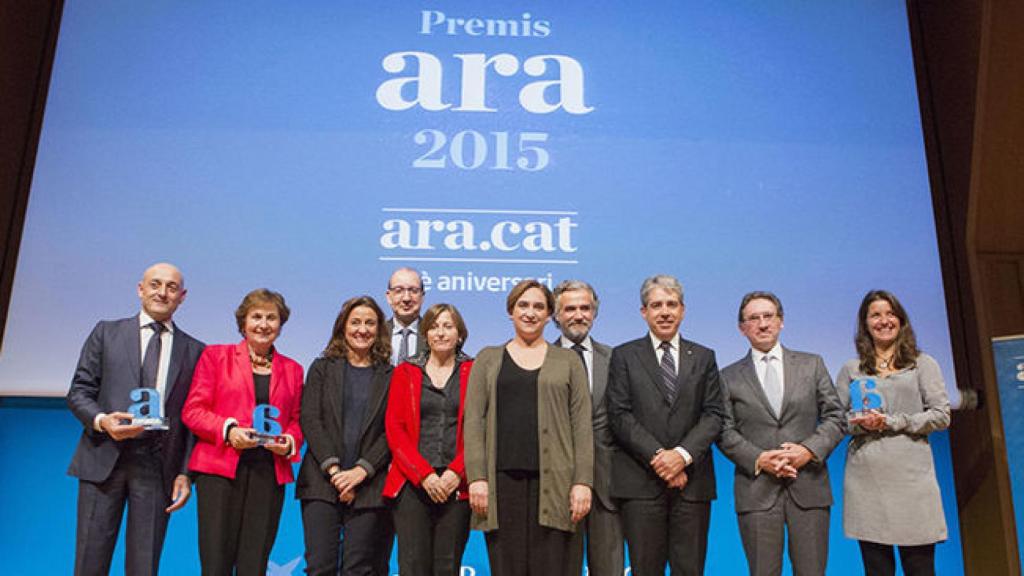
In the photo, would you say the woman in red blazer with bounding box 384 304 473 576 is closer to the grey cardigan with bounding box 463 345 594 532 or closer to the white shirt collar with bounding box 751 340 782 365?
the grey cardigan with bounding box 463 345 594 532

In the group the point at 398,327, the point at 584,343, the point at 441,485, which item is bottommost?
the point at 441,485

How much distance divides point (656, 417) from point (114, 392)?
6.38 ft

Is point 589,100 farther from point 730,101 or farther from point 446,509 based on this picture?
point 446,509

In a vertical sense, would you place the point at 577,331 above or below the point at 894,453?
above

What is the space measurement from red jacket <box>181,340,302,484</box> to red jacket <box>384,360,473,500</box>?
0.36m

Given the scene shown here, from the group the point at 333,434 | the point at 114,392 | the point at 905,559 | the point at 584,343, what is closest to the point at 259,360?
the point at 333,434

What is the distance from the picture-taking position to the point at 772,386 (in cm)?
324

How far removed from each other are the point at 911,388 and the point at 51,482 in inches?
151

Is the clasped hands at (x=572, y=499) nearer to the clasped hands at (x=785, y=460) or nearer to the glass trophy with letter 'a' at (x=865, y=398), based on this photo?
the clasped hands at (x=785, y=460)

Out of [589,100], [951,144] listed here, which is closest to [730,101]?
[589,100]

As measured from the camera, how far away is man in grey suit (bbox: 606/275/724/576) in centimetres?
300

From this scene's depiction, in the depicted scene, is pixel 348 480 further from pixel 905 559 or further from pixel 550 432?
pixel 905 559

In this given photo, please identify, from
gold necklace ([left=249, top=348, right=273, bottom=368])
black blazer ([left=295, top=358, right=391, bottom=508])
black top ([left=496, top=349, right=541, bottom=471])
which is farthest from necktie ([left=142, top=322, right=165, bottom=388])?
black top ([left=496, top=349, right=541, bottom=471])

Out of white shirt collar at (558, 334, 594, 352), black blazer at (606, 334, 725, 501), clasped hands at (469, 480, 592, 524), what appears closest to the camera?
clasped hands at (469, 480, 592, 524)
